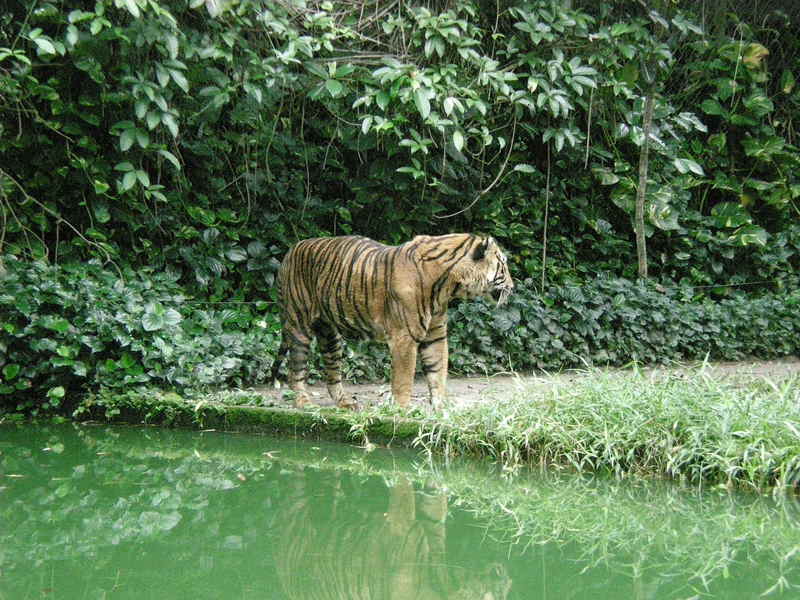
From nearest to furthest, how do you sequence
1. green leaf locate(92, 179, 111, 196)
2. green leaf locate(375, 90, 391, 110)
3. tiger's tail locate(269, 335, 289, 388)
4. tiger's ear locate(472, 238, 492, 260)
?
tiger's ear locate(472, 238, 492, 260)
tiger's tail locate(269, 335, 289, 388)
green leaf locate(375, 90, 391, 110)
green leaf locate(92, 179, 111, 196)

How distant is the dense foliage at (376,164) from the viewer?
7.11m

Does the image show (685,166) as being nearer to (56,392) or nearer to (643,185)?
(643,185)

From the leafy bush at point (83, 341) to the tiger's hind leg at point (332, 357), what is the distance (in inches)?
31.1

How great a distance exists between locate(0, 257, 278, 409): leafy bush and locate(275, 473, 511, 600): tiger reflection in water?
262 cm

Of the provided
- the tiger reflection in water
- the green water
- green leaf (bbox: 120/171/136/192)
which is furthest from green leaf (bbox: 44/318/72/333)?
the tiger reflection in water

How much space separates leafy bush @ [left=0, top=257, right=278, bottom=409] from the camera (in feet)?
22.3

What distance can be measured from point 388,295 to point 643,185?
479 cm

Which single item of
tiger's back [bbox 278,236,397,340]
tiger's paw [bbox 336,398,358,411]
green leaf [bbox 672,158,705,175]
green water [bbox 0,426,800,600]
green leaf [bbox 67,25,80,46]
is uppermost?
green leaf [bbox 67,25,80,46]

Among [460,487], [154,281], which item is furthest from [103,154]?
[460,487]

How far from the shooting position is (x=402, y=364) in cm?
637

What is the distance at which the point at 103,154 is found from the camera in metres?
8.30

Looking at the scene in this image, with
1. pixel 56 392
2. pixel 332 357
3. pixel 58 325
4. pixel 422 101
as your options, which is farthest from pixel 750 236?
pixel 56 392

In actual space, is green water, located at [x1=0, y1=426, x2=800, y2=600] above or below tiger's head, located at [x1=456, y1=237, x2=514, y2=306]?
below

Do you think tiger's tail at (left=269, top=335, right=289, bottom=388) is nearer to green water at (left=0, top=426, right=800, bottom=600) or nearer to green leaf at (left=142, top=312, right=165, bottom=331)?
green leaf at (left=142, top=312, right=165, bottom=331)
